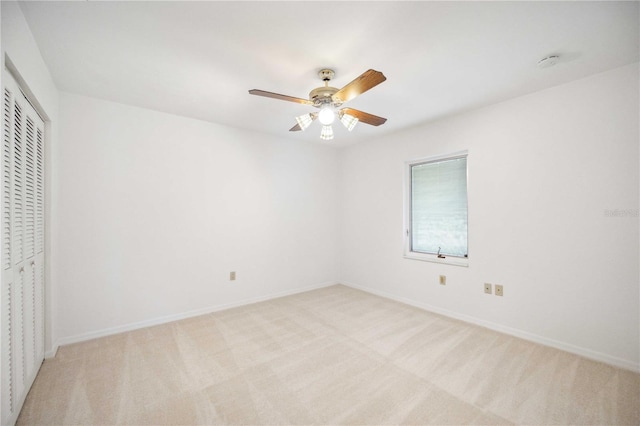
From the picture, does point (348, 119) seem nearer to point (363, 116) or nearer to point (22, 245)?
point (363, 116)

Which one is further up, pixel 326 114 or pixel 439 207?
pixel 326 114

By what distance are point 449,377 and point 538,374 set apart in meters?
0.68

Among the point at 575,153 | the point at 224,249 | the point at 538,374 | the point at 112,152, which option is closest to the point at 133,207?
the point at 112,152

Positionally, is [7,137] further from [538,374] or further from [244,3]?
[538,374]

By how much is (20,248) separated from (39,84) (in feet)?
3.89

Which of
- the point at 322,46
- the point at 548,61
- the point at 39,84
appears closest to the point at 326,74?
the point at 322,46

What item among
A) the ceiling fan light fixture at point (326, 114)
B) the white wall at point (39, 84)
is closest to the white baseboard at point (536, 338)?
the ceiling fan light fixture at point (326, 114)

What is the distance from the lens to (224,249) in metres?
3.57

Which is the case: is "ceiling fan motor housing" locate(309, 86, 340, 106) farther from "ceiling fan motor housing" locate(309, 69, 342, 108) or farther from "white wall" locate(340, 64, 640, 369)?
"white wall" locate(340, 64, 640, 369)

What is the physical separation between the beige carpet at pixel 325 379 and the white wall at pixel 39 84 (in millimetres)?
687

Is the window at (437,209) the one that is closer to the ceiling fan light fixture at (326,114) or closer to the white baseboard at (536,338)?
the white baseboard at (536,338)

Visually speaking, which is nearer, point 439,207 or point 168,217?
point 168,217

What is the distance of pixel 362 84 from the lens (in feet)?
5.96

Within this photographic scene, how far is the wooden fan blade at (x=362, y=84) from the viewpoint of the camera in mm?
1681
